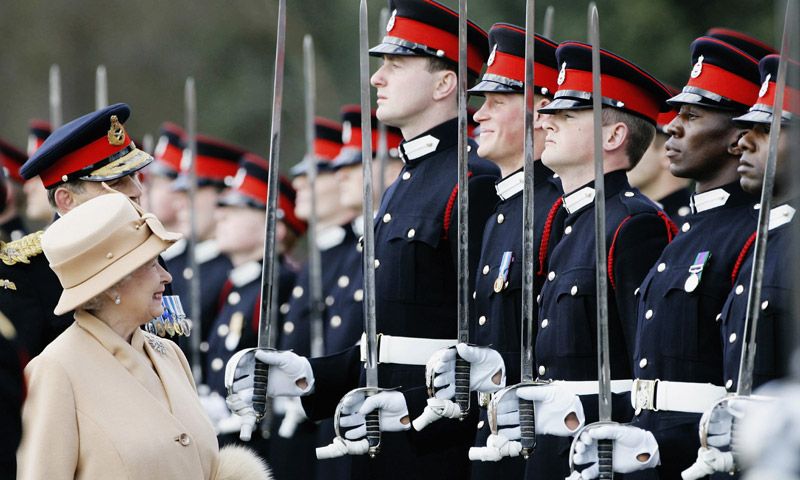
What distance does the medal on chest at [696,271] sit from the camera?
5531 mm

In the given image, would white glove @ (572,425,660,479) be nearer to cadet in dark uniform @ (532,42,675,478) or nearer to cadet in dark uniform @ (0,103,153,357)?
cadet in dark uniform @ (532,42,675,478)

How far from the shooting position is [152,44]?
21.5 metres

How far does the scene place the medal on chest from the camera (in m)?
5.53

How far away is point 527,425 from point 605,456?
413 mm

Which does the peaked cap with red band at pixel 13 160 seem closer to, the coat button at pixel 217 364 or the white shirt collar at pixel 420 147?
the coat button at pixel 217 364

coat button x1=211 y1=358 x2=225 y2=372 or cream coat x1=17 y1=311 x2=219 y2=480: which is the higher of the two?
cream coat x1=17 y1=311 x2=219 y2=480

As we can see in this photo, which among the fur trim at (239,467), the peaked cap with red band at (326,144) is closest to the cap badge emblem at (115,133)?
the fur trim at (239,467)

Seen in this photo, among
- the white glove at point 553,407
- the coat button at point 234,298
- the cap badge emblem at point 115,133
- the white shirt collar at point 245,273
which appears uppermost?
the cap badge emblem at point 115,133

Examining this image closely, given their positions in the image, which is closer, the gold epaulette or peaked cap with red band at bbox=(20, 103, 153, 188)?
the gold epaulette

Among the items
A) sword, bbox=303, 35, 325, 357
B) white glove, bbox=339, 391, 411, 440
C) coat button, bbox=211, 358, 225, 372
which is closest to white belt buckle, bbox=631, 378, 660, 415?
white glove, bbox=339, 391, 411, 440

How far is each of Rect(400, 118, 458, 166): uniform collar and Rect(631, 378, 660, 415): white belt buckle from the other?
1.45 m

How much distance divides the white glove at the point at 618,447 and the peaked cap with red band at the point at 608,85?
1.44m

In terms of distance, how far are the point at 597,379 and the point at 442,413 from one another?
579 millimetres

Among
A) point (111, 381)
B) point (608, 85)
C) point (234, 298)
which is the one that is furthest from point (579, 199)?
Result: point (234, 298)
